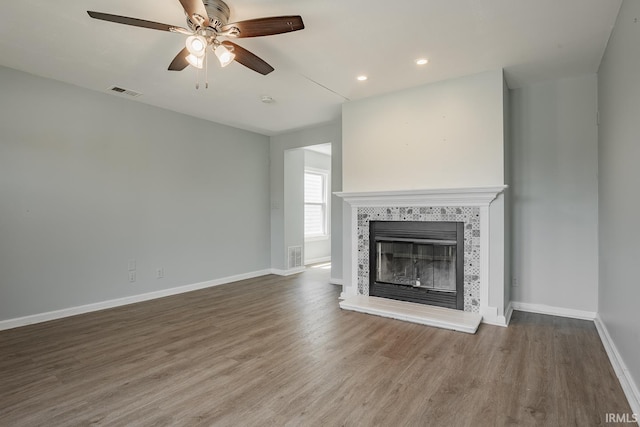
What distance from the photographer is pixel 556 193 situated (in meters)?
3.46

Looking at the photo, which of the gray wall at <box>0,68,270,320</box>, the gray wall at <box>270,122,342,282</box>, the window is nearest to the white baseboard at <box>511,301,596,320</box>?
the gray wall at <box>270,122,342,282</box>

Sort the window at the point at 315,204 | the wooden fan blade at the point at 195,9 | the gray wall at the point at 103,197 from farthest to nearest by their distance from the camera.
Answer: the window at the point at 315,204
the gray wall at the point at 103,197
the wooden fan blade at the point at 195,9

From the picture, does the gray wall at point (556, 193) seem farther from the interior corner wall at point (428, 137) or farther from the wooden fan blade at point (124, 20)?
the wooden fan blade at point (124, 20)

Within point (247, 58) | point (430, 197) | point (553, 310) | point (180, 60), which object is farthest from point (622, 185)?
point (180, 60)

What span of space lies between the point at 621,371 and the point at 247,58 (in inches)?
136

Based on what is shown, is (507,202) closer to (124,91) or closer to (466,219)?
(466,219)

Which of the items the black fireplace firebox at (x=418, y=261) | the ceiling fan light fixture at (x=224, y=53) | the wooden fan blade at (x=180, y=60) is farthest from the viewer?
the black fireplace firebox at (x=418, y=261)

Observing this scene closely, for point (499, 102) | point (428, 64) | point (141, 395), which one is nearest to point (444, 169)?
point (499, 102)

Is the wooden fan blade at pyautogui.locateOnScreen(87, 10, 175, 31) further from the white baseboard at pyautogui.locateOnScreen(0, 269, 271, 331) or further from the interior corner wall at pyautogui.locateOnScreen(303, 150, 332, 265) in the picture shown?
the interior corner wall at pyautogui.locateOnScreen(303, 150, 332, 265)

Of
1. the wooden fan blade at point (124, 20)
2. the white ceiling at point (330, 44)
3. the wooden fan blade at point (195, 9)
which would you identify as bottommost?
the wooden fan blade at point (124, 20)

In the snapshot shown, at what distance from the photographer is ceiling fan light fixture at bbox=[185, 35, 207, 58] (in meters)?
2.20

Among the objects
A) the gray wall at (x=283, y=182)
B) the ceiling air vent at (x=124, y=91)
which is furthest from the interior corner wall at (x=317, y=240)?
the ceiling air vent at (x=124, y=91)

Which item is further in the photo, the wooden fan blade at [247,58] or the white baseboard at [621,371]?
the wooden fan blade at [247,58]

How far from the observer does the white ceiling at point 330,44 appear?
2240 mm
